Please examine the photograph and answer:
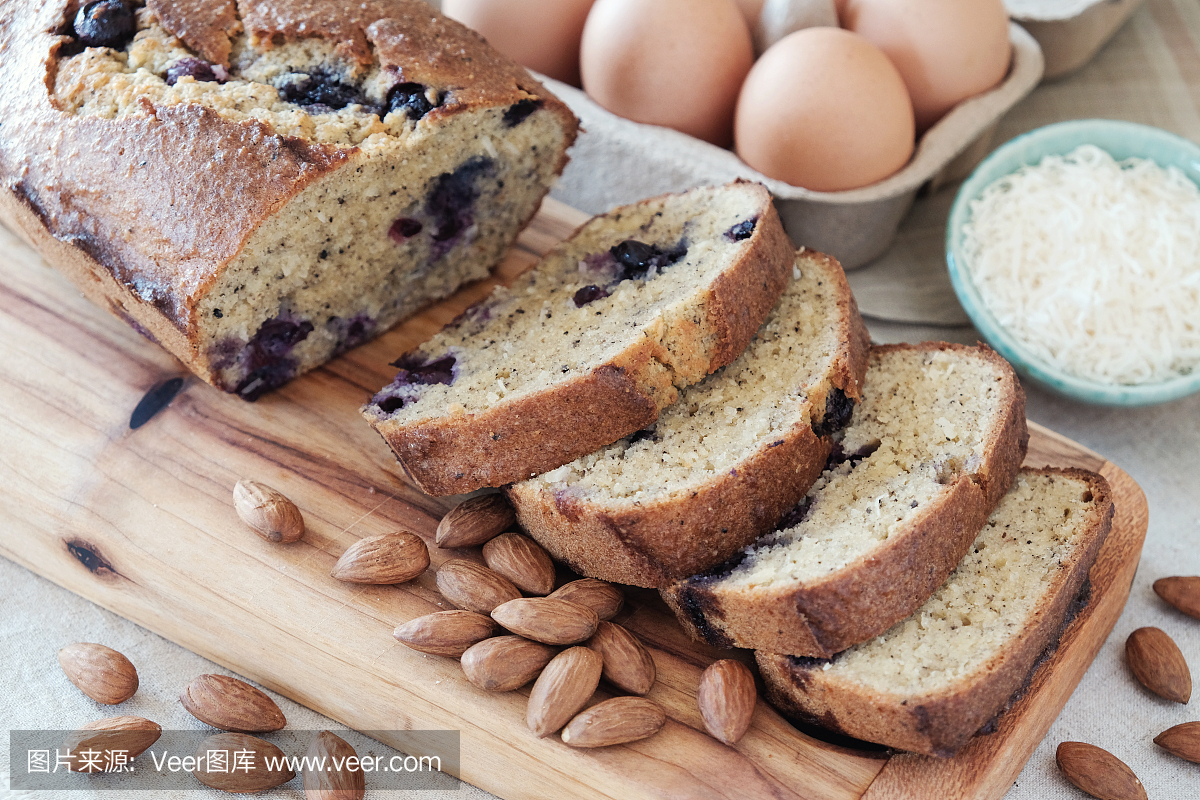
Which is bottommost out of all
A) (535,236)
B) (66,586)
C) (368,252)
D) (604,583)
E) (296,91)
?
(66,586)

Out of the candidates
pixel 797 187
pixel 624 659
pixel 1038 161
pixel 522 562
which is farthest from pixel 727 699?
pixel 1038 161

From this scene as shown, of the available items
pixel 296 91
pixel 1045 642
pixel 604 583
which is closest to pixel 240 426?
pixel 296 91

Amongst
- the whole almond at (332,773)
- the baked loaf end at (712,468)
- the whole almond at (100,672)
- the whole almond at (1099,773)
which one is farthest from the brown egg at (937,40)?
the whole almond at (100,672)

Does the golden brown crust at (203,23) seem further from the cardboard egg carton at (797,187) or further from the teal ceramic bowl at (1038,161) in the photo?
the teal ceramic bowl at (1038,161)

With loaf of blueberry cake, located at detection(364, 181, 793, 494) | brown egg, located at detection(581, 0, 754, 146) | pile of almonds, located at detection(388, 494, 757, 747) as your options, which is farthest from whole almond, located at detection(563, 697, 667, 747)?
brown egg, located at detection(581, 0, 754, 146)

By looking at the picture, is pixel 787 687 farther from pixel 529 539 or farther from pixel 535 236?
pixel 535 236

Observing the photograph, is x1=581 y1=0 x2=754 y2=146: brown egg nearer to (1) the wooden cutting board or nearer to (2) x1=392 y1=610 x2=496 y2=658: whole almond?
(1) the wooden cutting board

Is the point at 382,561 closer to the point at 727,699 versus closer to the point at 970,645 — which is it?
the point at 727,699

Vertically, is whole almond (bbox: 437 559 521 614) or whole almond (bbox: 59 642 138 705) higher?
whole almond (bbox: 437 559 521 614)

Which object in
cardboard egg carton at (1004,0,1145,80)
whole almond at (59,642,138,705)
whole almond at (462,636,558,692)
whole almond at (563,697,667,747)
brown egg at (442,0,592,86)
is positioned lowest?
whole almond at (59,642,138,705)
